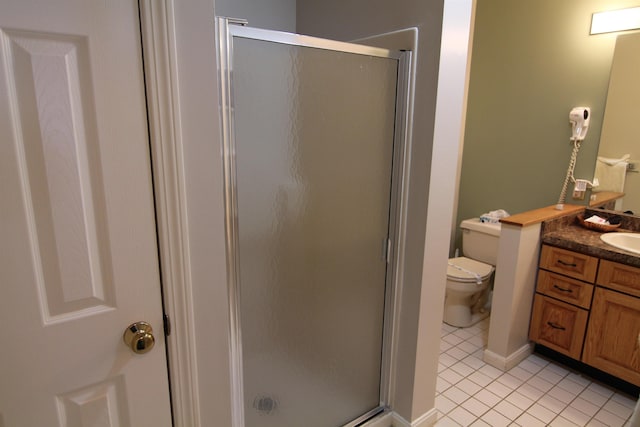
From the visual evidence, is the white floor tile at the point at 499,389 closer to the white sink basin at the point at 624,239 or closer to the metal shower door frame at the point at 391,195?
the metal shower door frame at the point at 391,195

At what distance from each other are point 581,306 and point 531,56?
181 cm

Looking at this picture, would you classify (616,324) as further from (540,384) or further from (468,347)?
(468,347)

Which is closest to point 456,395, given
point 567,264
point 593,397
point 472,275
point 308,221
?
point 593,397

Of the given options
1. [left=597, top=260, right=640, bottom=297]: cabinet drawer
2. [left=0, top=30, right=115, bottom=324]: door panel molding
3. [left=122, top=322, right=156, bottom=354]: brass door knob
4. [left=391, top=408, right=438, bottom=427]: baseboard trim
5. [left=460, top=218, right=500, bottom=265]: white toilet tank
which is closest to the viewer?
[left=0, top=30, right=115, bottom=324]: door panel molding

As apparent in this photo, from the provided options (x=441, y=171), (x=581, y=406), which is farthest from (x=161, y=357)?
(x=581, y=406)

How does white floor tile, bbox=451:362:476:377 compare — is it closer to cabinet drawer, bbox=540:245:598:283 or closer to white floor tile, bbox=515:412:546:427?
white floor tile, bbox=515:412:546:427

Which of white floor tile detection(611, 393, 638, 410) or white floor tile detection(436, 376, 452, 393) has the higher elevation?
white floor tile detection(611, 393, 638, 410)

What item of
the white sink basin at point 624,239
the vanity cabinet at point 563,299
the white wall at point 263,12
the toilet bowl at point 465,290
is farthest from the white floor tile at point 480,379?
the white wall at point 263,12

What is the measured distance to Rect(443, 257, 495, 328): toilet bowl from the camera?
269 cm

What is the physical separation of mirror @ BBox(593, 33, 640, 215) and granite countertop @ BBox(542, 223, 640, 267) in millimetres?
382

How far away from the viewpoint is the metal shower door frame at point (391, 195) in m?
1.11

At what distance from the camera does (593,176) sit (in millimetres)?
2523

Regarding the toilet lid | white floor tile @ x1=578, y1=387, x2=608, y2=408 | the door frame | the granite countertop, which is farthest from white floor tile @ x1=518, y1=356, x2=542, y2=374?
the door frame

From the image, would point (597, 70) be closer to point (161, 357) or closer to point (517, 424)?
point (517, 424)
